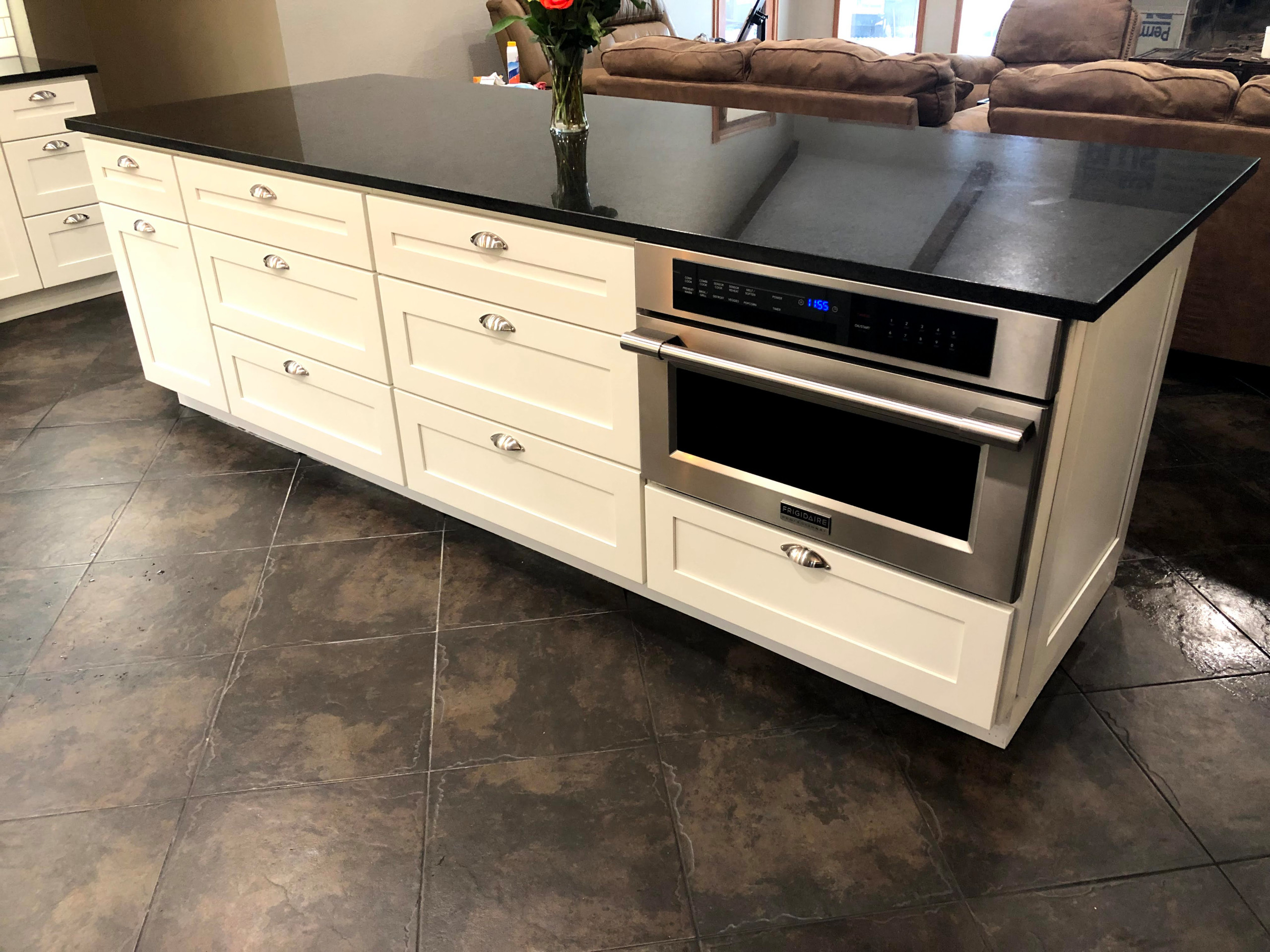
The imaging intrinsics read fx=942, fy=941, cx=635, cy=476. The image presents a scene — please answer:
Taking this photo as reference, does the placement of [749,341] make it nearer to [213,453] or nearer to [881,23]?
[213,453]

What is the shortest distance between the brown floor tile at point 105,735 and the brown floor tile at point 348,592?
17 cm

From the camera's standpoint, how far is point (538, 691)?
1.86 metres

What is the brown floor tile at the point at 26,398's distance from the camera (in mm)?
3004

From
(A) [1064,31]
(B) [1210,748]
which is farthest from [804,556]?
(A) [1064,31]

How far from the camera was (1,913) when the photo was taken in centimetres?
146

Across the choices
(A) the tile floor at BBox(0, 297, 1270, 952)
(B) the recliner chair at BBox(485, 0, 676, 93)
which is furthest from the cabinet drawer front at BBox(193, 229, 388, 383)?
(B) the recliner chair at BBox(485, 0, 676, 93)

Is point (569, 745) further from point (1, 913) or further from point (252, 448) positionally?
point (252, 448)

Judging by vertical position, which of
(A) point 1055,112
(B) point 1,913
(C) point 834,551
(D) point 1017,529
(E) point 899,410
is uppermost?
(A) point 1055,112

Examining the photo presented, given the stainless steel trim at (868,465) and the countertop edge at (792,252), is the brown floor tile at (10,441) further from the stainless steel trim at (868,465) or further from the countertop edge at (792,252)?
the stainless steel trim at (868,465)

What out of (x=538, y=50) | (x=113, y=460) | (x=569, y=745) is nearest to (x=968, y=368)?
(x=569, y=745)

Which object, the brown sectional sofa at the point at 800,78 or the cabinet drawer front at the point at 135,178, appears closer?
the cabinet drawer front at the point at 135,178

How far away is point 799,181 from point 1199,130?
1.66 metres

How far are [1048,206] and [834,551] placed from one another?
645mm

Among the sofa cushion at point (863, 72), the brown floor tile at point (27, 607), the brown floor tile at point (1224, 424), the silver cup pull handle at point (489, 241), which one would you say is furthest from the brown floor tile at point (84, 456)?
the brown floor tile at point (1224, 424)
